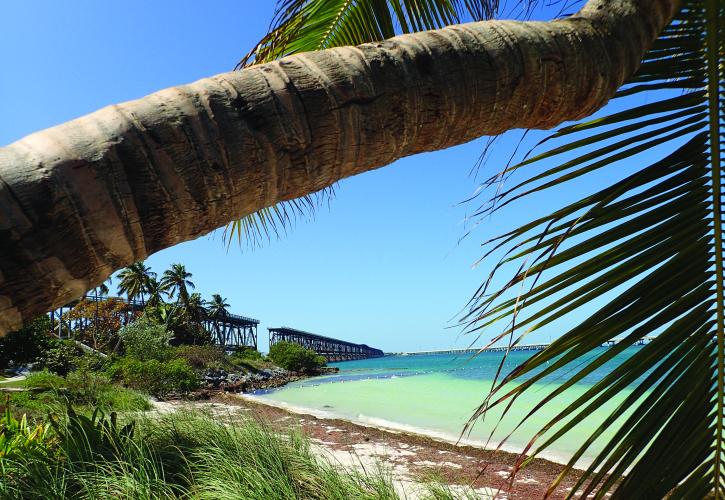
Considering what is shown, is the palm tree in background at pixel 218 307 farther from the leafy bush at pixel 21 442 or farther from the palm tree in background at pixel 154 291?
the leafy bush at pixel 21 442

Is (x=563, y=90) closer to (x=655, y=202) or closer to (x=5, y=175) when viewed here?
(x=655, y=202)

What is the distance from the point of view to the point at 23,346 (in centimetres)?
1769

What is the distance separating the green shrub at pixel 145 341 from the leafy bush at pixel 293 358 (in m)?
20.9

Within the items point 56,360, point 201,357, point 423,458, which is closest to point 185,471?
point 423,458

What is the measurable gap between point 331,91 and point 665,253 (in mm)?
1342

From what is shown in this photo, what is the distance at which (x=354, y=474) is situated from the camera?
15.6 ft

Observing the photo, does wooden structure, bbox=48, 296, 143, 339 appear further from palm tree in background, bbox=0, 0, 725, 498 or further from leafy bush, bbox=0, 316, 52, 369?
palm tree in background, bbox=0, 0, 725, 498

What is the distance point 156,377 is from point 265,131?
24171mm

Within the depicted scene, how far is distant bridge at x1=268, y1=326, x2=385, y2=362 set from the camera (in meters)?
73.9

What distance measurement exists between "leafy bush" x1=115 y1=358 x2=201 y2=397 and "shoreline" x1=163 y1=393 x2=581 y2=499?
1166cm

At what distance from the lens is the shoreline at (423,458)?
716cm

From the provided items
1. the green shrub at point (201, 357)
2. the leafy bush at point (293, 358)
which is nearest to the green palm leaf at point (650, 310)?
Result: the green shrub at point (201, 357)

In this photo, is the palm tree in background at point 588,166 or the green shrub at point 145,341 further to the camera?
the green shrub at point 145,341

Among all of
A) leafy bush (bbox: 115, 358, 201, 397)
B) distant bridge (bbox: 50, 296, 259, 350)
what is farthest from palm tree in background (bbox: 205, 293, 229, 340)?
leafy bush (bbox: 115, 358, 201, 397)
